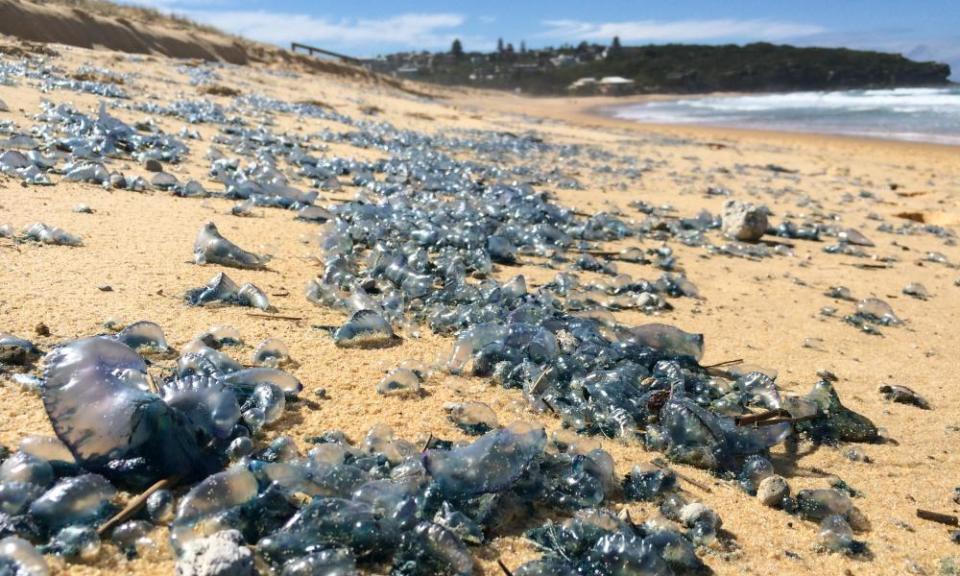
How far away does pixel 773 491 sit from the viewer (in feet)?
6.09

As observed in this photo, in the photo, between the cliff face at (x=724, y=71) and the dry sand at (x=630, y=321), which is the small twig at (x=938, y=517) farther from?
the cliff face at (x=724, y=71)

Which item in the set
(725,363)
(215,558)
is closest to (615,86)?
(725,363)

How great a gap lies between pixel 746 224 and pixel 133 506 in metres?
4.79

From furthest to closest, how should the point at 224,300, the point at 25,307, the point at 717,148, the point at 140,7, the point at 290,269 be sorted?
the point at 140,7 < the point at 717,148 < the point at 290,269 < the point at 224,300 < the point at 25,307

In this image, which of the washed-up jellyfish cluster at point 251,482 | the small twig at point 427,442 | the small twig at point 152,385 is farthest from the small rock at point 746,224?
the small twig at point 152,385

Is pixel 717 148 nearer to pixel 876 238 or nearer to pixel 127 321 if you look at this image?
pixel 876 238

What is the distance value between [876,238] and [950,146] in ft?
37.1

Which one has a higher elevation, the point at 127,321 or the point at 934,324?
the point at 127,321

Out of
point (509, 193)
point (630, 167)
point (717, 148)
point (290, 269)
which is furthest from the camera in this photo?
point (717, 148)

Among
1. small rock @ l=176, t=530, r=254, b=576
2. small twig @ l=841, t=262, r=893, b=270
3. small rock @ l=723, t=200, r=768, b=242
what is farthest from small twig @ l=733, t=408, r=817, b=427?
small rock @ l=723, t=200, r=768, b=242

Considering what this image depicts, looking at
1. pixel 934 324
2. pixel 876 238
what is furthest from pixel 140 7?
pixel 934 324

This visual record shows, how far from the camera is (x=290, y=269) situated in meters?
3.30

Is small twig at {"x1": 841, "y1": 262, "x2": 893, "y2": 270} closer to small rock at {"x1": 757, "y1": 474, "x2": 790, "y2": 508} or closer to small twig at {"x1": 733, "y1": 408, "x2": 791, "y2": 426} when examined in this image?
small twig at {"x1": 733, "y1": 408, "x2": 791, "y2": 426}

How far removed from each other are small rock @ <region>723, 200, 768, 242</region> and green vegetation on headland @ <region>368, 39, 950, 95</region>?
4936 centimetres
